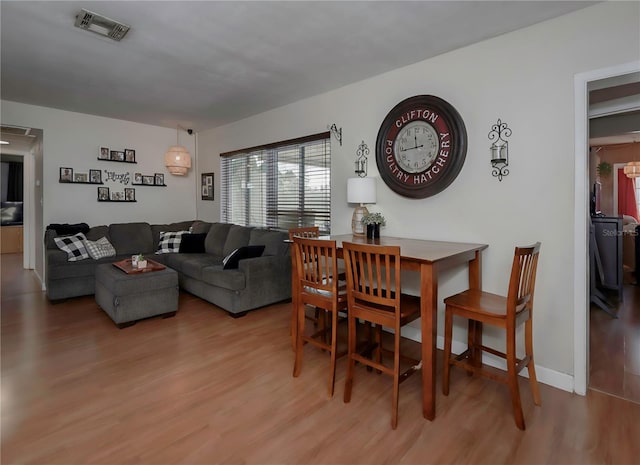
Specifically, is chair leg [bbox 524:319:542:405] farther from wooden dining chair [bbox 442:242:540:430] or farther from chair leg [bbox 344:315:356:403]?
chair leg [bbox 344:315:356:403]

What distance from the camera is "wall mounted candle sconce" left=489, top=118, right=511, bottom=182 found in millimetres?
2482

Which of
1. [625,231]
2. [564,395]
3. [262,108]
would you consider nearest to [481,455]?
[564,395]

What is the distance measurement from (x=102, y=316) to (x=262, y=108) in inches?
122

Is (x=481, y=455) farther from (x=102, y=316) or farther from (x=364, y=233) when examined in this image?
(x=102, y=316)

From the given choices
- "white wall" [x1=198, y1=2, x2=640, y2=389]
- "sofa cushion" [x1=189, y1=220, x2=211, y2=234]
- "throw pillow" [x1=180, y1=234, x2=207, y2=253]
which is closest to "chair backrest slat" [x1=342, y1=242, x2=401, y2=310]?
"white wall" [x1=198, y1=2, x2=640, y2=389]

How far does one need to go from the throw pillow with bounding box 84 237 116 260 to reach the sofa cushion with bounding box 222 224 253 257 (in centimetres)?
148

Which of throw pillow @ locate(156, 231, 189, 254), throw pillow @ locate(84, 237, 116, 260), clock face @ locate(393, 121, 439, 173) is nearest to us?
clock face @ locate(393, 121, 439, 173)

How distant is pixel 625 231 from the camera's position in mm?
3621

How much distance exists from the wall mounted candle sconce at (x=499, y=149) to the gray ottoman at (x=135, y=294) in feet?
10.5

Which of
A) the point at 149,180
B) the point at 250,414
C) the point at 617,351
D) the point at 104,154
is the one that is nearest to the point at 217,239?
the point at 149,180

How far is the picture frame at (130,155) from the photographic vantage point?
5.23m

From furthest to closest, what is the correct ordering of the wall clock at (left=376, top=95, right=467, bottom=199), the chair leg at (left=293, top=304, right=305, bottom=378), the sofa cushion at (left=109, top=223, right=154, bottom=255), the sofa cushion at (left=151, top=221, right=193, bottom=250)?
the sofa cushion at (left=151, top=221, right=193, bottom=250)
the sofa cushion at (left=109, top=223, right=154, bottom=255)
the wall clock at (left=376, top=95, right=467, bottom=199)
the chair leg at (left=293, top=304, right=305, bottom=378)

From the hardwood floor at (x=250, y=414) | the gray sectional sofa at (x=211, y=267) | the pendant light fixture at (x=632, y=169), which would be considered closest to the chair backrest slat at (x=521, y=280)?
the hardwood floor at (x=250, y=414)

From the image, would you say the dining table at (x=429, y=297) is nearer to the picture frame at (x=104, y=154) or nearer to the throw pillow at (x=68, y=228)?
the throw pillow at (x=68, y=228)
